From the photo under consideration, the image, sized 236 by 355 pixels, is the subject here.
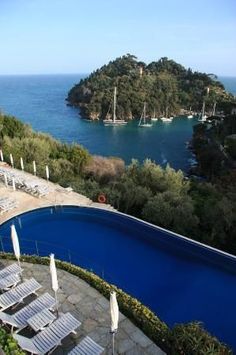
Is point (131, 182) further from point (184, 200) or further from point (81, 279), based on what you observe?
point (81, 279)

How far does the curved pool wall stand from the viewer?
26.0ft

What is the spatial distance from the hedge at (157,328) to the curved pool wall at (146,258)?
767 millimetres

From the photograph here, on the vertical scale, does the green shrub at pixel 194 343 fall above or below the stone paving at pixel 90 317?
above

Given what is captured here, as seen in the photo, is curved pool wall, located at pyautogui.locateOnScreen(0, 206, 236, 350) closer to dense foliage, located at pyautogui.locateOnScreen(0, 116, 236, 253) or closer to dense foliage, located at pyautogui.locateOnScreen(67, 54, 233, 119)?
dense foliage, located at pyautogui.locateOnScreen(0, 116, 236, 253)

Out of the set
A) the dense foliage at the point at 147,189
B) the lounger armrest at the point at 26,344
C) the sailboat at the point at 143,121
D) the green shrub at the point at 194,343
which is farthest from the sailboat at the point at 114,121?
the green shrub at the point at 194,343

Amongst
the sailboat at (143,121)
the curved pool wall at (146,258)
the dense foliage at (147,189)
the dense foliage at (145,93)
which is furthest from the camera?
the dense foliage at (145,93)

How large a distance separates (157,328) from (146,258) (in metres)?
3.40

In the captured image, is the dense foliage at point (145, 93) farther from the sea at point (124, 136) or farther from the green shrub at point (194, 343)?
the green shrub at point (194, 343)

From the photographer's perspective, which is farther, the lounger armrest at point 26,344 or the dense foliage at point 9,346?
the lounger armrest at point 26,344

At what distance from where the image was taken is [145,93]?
68.1 meters

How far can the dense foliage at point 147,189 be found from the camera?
39.0 feet

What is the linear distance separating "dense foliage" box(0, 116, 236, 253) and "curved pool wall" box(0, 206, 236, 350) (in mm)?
1385

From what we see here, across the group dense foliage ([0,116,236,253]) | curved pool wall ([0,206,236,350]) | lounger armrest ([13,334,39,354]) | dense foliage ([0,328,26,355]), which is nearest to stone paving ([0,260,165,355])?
lounger armrest ([13,334,39,354])

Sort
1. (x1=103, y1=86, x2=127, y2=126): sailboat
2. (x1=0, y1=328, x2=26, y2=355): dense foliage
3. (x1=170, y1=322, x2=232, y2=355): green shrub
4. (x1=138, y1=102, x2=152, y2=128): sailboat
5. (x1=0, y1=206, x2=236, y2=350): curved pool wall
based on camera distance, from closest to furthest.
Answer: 1. (x1=0, y1=328, x2=26, y2=355): dense foliage
2. (x1=170, y1=322, x2=232, y2=355): green shrub
3. (x1=0, y1=206, x2=236, y2=350): curved pool wall
4. (x1=138, y1=102, x2=152, y2=128): sailboat
5. (x1=103, y1=86, x2=127, y2=126): sailboat
